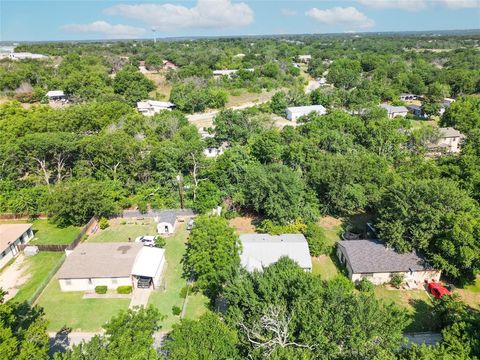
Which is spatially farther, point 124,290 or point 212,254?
point 124,290

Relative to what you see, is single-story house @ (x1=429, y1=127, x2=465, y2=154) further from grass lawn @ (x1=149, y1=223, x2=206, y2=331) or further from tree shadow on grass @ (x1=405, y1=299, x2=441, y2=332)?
grass lawn @ (x1=149, y1=223, x2=206, y2=331)

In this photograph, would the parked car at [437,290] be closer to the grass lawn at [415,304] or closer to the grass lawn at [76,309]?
the grass lawn at [415,304]

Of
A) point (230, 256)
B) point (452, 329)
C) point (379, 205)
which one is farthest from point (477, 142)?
point (230, 256)

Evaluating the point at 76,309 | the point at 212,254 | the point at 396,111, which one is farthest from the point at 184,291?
the point at 396,111

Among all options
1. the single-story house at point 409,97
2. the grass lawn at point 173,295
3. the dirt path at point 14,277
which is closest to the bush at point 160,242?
the grass lawn at point 173,295

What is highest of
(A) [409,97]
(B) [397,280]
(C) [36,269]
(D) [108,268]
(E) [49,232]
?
(A) [409,97]

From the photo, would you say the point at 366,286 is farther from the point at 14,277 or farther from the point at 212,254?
the point at 14,277

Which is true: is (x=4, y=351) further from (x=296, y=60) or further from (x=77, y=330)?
(x=296, y=60)
